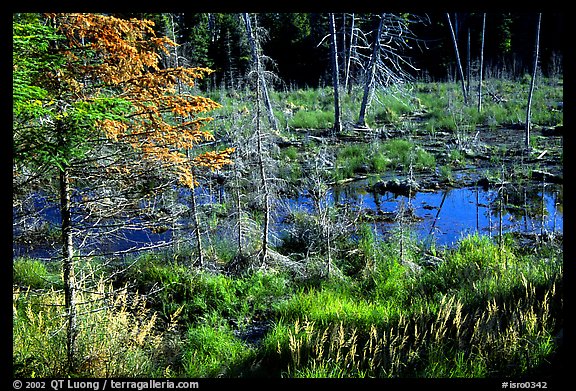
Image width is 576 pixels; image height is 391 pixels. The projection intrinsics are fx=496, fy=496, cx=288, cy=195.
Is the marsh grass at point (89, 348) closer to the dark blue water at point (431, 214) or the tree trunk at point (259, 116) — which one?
the tree trunk at point (259, 116)

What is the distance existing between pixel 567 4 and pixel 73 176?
533cm

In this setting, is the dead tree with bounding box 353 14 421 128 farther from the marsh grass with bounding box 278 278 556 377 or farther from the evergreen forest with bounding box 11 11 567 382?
the marsh grass with bounding box 278 278 556 377

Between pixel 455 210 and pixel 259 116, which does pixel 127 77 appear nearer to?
pixel 259 116

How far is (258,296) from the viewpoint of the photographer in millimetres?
8195

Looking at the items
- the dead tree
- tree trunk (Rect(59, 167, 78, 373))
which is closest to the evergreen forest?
tree trunk (Rect(59, 167, 78, 373))

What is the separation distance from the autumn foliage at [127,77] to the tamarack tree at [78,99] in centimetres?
1

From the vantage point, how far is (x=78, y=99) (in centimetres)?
542

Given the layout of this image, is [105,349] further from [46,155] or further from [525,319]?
[525,319]

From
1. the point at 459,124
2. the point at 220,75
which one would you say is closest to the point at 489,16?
the point at 459,124

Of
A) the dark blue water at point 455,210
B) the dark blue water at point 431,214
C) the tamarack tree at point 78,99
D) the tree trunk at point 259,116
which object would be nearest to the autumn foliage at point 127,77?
the tamarack tree at point 78,99

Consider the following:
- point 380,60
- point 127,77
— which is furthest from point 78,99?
point 380,60

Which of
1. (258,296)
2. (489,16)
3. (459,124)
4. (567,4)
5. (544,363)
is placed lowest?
(258,296)

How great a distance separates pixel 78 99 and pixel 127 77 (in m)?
0.62

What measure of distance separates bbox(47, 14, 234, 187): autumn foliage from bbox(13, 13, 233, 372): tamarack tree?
1cm
